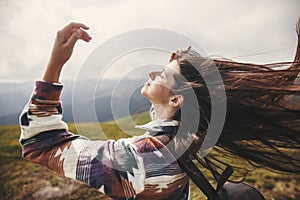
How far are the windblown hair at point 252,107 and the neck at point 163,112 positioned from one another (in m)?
0.06

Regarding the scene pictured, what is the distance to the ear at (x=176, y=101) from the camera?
0.81 meters

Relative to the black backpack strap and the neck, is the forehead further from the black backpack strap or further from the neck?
the black backpack strap

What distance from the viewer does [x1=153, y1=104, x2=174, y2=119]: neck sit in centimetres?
82

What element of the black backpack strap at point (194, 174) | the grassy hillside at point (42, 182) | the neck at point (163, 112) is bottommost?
the grassy hillside at point (42, 182)

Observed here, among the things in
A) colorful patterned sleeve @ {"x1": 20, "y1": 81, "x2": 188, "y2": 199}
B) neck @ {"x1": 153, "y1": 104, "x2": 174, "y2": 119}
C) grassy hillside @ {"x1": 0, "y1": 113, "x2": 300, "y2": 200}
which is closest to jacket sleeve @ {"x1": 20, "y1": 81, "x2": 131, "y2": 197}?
colorful patterned sleeve @ {"x1": 20, "y1": 81, "x2": 188, "y2": 199}

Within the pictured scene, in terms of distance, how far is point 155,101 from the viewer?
83cm

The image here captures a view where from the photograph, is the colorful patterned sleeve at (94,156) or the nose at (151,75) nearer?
the colorful patterned sleeve at (94,156)

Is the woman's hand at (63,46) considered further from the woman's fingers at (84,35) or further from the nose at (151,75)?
the nose at (151,75)

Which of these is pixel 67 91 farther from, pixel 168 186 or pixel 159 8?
pixel 159 8

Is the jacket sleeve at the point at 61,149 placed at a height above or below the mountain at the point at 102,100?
below

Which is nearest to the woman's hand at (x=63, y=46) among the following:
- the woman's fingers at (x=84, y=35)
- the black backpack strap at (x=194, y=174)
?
the woman's fingers at (x=84, y=35)

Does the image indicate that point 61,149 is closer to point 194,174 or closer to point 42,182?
point 194,174

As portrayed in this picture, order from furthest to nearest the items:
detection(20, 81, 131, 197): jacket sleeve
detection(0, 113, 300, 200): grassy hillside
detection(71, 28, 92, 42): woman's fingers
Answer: detection(0, 113, 300, 200): grassy hillside, detection(71, 28, 92, 42): woman's fingers, detection(20, 81, 131, 197): jacket sleeve

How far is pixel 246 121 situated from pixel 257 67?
0.15 metres
